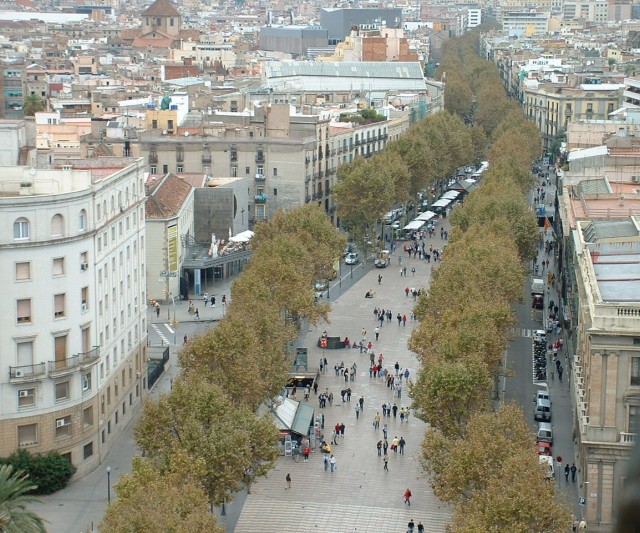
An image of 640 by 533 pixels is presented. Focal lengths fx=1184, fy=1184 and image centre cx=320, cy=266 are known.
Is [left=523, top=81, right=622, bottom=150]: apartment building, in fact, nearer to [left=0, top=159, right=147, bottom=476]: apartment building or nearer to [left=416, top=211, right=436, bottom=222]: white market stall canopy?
[left=416, top=211, right=436, bottom=222]: white market stall canopy

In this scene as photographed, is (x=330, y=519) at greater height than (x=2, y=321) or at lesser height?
lesser

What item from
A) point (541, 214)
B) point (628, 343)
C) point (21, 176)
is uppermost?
point (21, 176)

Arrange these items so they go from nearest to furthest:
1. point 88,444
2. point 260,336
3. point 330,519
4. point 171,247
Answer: point 330,519 → point 88,444 → point 260,336 → point 171,247

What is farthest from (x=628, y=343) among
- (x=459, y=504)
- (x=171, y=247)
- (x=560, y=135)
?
(x=560, y=135)

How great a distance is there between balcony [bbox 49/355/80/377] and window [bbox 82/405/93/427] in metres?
2.19

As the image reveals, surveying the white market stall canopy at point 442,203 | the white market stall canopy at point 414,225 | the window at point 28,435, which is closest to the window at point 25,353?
the window at point 28,435

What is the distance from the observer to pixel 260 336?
176ft

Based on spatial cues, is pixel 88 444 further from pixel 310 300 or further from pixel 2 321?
pixel 310 300

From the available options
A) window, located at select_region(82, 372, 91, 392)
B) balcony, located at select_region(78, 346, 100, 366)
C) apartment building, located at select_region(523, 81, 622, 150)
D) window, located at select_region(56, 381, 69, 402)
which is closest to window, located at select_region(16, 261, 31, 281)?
balcony, located at select_region(78, 346, 100, 366)

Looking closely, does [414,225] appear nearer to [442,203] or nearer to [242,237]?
[442,203]

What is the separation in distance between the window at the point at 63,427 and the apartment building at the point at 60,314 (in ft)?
0.13

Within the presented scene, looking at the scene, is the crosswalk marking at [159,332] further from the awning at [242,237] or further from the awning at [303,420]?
the awning at [303,420]

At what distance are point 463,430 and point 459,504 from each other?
9.31 meters

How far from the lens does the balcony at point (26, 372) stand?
144 feet
